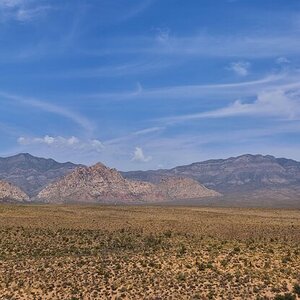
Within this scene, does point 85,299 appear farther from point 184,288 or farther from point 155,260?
point 155,260

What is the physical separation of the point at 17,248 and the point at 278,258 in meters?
21.3

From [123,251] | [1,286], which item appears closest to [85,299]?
[1,286]

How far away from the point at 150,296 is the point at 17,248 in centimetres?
1820

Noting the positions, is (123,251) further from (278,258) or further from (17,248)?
(278,258)

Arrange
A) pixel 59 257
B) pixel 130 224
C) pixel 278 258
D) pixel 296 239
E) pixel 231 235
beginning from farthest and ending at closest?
pixel 130 224, pixel 231 235, pixel 296 239, pixel 59 257, pixel 278 258

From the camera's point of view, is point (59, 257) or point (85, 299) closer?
point (85, 299)

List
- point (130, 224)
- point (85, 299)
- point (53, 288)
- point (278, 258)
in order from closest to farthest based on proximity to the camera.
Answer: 1. point (85, 299)
2. point (53, 288)
3. point (278, 258)
4. point (130, 224)

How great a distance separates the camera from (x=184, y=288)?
1201 inches

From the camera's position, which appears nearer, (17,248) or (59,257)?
(59,257)

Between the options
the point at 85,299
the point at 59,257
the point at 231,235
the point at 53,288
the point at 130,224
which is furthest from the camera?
the point at 130,224

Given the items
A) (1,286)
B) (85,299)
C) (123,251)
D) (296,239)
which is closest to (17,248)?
(123,251)

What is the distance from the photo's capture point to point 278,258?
36469mm

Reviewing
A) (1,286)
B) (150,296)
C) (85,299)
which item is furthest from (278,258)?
(1,286)

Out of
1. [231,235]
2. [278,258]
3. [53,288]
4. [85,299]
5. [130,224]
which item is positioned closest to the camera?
[85,299]
